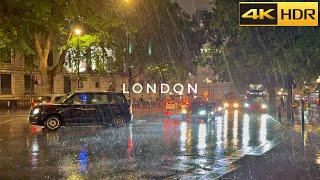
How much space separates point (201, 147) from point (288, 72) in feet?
40.7

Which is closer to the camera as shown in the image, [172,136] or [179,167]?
[179,167]

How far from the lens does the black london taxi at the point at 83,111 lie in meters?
23.0

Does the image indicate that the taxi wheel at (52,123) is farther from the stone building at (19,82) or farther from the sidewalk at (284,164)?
the stone building at (19,82)

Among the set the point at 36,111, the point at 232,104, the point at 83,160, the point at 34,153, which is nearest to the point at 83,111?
the point at 36,111

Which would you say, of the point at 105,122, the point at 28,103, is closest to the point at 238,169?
the point at 105,122

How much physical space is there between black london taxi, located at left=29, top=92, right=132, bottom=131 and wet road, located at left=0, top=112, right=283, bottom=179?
2.57 metres

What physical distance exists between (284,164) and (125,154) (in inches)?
188

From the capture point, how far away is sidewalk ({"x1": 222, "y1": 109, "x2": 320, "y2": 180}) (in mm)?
10250

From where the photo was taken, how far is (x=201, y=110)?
30.0 metres

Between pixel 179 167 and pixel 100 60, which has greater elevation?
pixel 100 60

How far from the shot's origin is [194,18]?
59812 mm

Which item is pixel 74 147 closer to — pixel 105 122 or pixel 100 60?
pixel 105 122

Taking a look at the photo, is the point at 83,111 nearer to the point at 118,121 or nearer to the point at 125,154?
the point at 118,121

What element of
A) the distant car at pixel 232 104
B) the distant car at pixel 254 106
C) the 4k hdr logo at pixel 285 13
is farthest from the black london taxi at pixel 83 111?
the distant car at pixel 232 104
